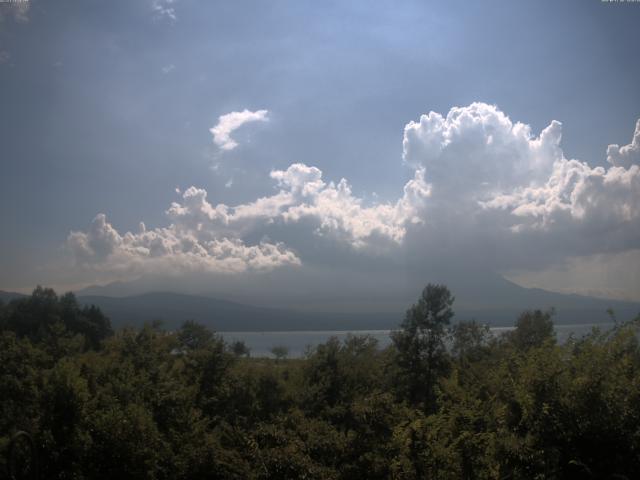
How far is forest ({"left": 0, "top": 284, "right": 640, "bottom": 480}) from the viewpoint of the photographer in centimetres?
895

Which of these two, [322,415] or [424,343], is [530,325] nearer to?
[424,343]

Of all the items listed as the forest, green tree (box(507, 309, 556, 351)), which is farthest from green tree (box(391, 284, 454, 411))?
green tree (box(507, 309, 556, 351))

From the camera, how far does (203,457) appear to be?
49.0 feet

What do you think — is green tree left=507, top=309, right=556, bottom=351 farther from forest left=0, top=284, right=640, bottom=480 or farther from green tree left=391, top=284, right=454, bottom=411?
forest left=0, top=284, right=640, bottom=480

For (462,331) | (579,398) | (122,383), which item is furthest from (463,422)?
(462,331)

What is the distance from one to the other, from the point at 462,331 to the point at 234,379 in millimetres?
22873

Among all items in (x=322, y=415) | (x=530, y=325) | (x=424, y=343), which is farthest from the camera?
(x=530, y=325)

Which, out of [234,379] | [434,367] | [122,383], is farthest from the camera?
[434,367]

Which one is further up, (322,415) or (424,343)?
(424,343)

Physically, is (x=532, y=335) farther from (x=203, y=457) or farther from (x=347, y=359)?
(x=203, y=457)

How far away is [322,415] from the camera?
70.6 ft

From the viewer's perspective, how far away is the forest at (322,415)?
895cm

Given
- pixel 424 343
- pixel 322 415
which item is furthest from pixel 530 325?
pixel 322 415

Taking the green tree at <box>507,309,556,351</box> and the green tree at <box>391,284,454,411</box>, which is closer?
the green tree at <box>391,284,454,411</box>
